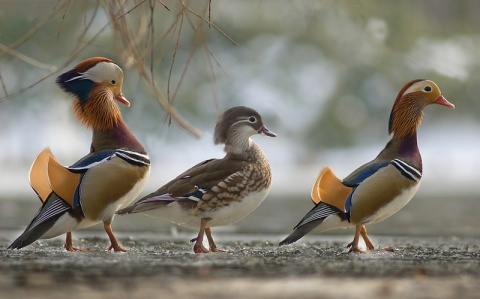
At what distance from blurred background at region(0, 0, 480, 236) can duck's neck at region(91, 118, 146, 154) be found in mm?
9421

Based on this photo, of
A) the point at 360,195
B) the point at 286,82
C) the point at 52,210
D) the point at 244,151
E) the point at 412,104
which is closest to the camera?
the point at 52,210

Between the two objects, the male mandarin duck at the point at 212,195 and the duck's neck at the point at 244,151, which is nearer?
the male mandarin duck at the point at 212,195

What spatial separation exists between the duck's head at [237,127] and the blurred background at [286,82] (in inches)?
363

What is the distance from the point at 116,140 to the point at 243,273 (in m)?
1.18

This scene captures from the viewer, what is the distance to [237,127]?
418 centimetres

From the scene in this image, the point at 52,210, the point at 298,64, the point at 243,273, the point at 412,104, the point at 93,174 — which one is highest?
the point at 298,64

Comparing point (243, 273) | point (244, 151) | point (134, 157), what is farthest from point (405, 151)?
point (243, 273)

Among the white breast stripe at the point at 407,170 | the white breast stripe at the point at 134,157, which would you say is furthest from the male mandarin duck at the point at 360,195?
the white breast stripe at the point at 134,157

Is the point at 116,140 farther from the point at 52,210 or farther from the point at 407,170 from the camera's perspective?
the point at 407,170

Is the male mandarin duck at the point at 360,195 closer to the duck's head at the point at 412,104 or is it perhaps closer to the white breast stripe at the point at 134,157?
the duck's head at the point at 412,104

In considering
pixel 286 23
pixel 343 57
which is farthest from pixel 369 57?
pixel 286 23

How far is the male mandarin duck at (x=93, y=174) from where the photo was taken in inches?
151

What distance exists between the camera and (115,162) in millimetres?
3855

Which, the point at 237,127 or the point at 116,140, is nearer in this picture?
the point at 116,140
